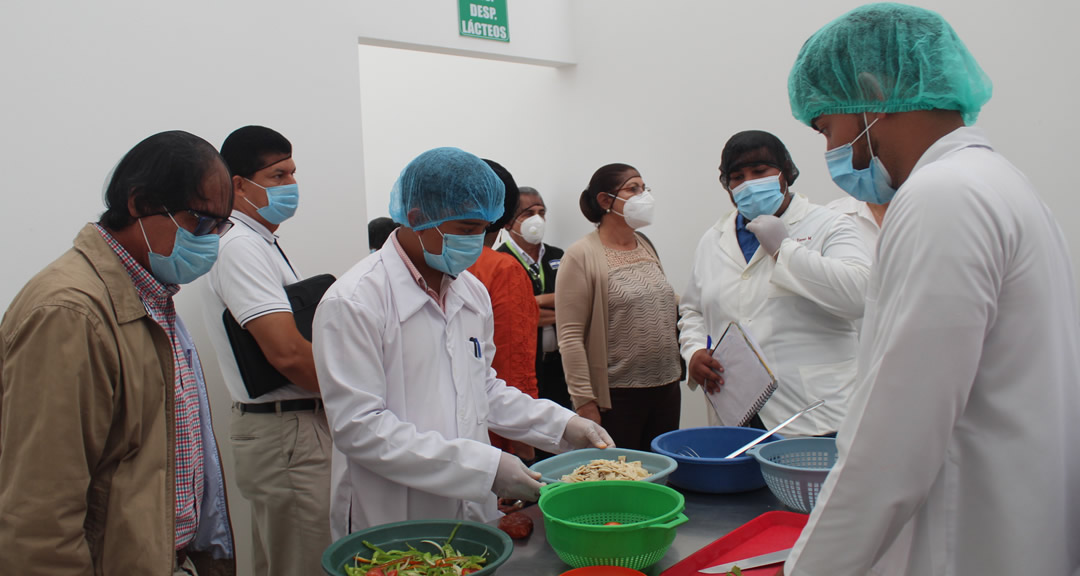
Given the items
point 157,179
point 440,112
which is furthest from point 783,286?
point 440,112

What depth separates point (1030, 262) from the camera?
3.39 ft

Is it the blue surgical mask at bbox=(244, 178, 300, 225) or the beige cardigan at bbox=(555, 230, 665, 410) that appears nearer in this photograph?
the blue surgical mask at bbox=(244, 178, 300, 225)

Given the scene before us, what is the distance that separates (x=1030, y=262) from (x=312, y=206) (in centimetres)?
303

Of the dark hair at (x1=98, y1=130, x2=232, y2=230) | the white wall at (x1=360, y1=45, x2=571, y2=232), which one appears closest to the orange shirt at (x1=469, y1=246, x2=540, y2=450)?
the dark hair at (x1=98, y1=130, x2=232, y2=230)

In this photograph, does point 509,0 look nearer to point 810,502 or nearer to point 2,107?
point 2,107

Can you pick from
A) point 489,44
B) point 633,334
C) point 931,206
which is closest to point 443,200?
point 931,206

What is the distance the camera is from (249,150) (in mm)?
2639

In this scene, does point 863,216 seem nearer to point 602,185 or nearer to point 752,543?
point 602,185

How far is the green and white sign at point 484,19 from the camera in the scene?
160 inches

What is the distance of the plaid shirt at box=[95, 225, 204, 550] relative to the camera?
1.58 meters

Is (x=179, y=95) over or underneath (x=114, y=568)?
over

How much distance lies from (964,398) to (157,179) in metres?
1.56

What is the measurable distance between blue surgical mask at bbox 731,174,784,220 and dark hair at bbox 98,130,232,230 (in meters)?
1.74

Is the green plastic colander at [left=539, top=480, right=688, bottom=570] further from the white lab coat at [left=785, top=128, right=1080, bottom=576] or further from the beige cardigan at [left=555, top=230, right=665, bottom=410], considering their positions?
the beige cardigan at [left=555, top=230, right=665, bottom=410]
